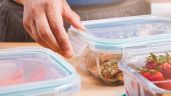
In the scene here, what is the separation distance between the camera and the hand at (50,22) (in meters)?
0.92

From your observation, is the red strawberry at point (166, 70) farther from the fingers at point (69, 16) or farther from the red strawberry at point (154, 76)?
the fingers at point (69, 16)

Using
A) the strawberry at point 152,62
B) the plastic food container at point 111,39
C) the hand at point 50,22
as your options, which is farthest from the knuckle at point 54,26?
the strawberry at point 152,62

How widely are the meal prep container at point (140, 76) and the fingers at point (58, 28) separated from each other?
0.41 ft

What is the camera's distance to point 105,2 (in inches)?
58.4

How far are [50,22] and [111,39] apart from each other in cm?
15

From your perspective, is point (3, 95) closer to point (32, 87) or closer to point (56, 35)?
point (32, 87)

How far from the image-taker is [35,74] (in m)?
0.74

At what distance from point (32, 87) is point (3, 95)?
5 centimetres

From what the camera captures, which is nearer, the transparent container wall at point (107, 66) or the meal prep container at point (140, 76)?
the meal prep container at point (140, 76)

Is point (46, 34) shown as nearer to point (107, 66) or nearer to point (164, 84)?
point (107, 66)

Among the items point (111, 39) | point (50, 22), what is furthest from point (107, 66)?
point (50, 22)

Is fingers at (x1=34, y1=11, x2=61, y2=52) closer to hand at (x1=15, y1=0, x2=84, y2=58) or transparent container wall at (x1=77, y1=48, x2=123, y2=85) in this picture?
hand at (x1=15, y1=0, x2=84, y2=58)

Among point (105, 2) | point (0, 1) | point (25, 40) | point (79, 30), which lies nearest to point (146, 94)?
point (79, 30)

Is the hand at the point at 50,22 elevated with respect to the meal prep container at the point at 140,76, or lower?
elevated
